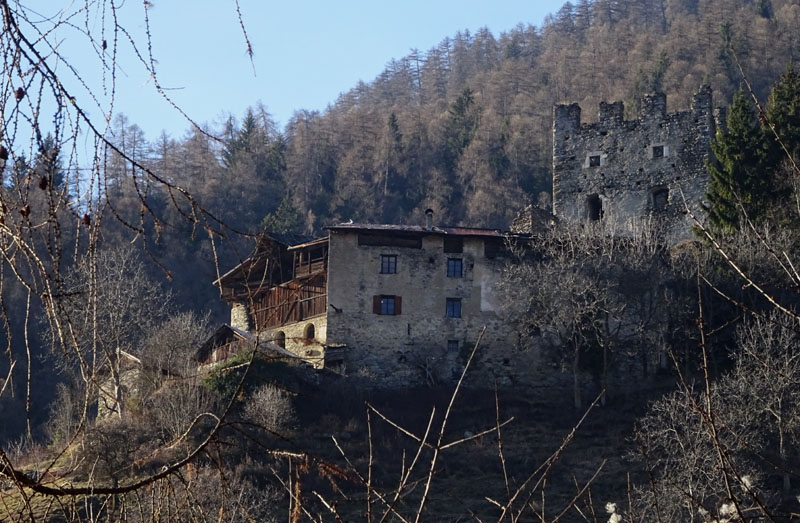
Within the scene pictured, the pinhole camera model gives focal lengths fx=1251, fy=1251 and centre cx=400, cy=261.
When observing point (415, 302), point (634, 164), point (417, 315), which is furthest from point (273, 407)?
point (634, 164)

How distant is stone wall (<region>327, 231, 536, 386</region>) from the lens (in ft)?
114

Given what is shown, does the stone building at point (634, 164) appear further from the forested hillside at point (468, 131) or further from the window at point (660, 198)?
the forested hillside at point (468, 131)

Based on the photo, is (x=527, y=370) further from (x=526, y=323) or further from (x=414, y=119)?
(x=414, y=119)

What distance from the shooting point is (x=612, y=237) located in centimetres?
3534

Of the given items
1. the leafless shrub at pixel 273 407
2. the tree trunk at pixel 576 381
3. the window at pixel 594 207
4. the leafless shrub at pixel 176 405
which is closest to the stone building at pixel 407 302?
the tree trunk at pixel 576 381

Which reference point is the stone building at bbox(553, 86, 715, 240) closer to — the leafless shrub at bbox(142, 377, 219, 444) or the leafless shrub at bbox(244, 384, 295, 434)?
the leafless shrub at bbox(244, 384, 295, 434)

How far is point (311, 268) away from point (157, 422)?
816cm

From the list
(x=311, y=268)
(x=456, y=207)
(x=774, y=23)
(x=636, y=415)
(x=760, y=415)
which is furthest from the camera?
(x=774, y=23)

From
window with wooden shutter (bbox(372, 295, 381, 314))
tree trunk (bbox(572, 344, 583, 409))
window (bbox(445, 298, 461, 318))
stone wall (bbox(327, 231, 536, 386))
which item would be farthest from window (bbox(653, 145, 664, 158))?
window with wooden shutter (bbox(372, 295, 381, 314))

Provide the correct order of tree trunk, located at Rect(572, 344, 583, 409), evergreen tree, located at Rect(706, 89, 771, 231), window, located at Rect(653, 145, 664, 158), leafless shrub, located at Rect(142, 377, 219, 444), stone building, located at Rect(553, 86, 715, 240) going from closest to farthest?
leafless shrub, located at Rect(142, 377, 219, 444), tree trunk, located at Rect(572, 344, 583, 409), evergreen tree, located at Rect(706, 89, 771, 231), stone building, located at Rect(553, 86, 715, 240), window, located at Rect(653, 145, 664, 158)

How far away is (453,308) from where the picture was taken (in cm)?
3562

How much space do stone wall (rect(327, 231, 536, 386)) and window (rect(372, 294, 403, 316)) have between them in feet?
0.34

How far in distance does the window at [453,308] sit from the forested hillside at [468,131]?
2120cm

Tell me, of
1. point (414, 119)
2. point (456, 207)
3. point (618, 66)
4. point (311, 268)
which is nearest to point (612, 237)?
point (311, 268)
